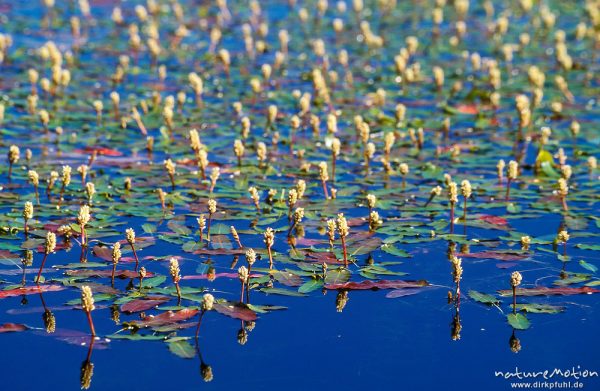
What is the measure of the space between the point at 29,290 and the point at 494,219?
8.73ft

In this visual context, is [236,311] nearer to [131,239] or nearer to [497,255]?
[131,239]

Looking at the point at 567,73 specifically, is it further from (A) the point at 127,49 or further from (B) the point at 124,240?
(B) the point at 124,240

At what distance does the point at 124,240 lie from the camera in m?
5.29

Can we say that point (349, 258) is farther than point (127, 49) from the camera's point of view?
No

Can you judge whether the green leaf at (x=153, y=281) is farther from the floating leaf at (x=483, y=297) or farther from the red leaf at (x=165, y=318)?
the floating leaf at (x=483, y=297)

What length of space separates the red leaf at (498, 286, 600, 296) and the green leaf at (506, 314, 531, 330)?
0.79ft

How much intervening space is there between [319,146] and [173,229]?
2.14m

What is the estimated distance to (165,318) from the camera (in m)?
4.29

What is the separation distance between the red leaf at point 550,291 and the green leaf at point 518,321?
0.79 ft

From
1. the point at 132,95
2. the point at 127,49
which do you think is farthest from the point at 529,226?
the point at 127,49

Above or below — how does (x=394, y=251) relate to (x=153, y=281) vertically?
above

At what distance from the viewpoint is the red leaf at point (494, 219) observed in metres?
5.66

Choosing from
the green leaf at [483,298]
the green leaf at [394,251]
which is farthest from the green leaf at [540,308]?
Answer: the green leaf at [394,251]

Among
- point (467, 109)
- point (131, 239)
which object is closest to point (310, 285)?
point (131, 239)
